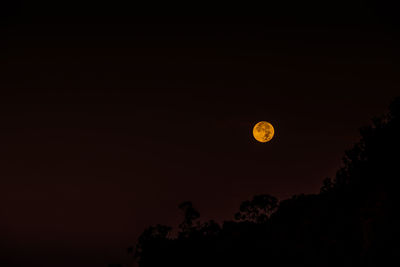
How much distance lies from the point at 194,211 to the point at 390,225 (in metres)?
27.3

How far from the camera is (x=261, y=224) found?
51.3 meters

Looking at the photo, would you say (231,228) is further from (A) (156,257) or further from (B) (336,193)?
(B) (336,193)

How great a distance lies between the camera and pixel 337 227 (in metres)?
38.6

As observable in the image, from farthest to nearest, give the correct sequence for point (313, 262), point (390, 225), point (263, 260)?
point (263, 260), point (313, 262), point (390, 225)

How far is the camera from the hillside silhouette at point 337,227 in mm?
34594

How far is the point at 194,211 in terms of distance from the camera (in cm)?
5781

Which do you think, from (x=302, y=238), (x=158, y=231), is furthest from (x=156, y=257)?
(x=302, y=238)

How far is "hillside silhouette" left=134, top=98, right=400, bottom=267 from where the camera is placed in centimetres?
3459

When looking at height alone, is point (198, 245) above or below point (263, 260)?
above

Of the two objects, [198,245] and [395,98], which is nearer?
[395,98]

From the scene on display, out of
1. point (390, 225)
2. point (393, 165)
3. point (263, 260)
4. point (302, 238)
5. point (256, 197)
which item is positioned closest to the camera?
point (390, 225)

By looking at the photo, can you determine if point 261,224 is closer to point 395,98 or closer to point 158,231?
point 158,231

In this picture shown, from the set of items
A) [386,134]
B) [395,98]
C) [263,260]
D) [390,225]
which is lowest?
[390,225]

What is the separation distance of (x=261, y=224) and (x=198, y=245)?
270 inches
